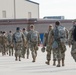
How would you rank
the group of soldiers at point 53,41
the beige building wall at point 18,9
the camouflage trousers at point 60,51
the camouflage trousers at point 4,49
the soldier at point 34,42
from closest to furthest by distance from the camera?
1. the group of soldiers at point 53,41
2. the camouflage trousers at point 60,51
3. the soldier at point 34,42
4. the camouflage trousers at point 4,49
5. the beige building wall at point 18,9

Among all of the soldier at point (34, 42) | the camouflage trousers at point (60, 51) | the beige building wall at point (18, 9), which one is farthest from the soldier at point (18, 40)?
the beige building wall at point (18, 9)

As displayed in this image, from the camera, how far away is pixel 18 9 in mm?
75375

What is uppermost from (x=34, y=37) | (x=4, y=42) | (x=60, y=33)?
(x=60, y=33)

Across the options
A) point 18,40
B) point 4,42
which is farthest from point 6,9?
point 18,40

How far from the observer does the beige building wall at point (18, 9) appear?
7256cm

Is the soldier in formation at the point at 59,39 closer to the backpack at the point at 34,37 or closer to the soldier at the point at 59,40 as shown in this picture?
the soldier at the point at 59,40

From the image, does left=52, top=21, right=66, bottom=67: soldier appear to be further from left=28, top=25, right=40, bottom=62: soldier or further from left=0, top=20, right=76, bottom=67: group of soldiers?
left=28, top=25, right=40, bottom=62: soldier

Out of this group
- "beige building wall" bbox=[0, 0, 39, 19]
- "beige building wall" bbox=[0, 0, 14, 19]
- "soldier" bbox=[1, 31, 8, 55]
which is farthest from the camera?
"beige building wall" bbox=[0, 0, 39, 19]

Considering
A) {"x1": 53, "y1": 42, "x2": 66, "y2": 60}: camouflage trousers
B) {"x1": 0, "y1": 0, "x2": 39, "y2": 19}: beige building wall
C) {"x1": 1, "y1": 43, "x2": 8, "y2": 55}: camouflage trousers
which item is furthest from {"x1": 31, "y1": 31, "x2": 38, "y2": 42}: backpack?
{"x1": 0, "y1": 0, "x2": 39, "y2": 19}: beige building wall

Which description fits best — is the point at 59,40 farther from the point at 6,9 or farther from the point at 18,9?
the point at 18,9

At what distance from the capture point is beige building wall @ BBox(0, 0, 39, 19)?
Result: 7256 cm

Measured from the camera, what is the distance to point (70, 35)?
603 inches

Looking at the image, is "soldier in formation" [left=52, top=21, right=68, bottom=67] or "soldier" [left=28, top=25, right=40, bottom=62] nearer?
"soldier in formation" [left=52, top=21, right=68, bottom=67]

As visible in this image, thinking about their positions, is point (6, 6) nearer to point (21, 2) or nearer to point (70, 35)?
point (21, 2)
